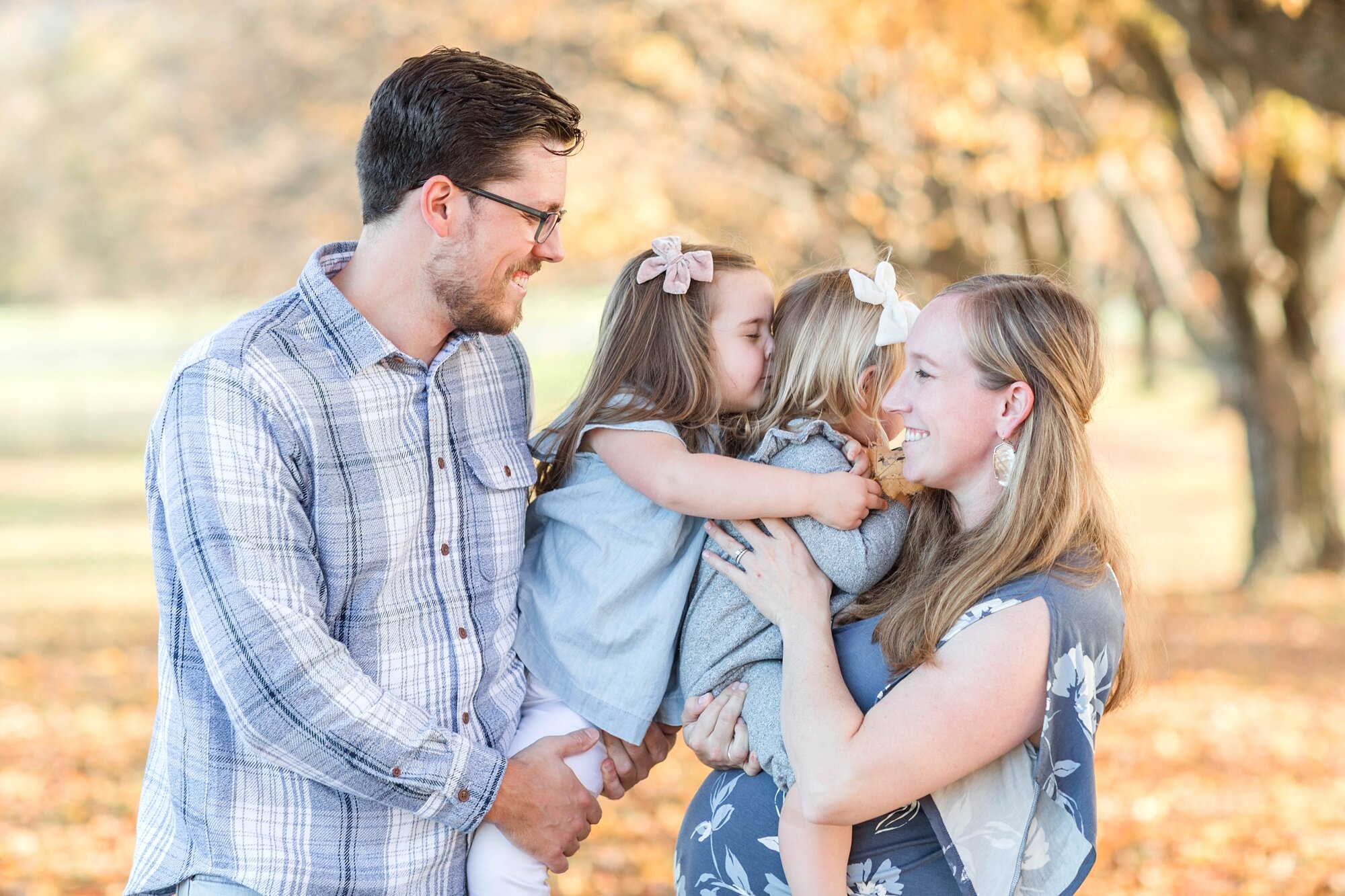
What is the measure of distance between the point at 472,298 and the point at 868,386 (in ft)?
3.22

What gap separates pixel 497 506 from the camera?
2816 mm

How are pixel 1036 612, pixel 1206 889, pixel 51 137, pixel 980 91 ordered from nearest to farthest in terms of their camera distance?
1. pixel 1036 612
2. pixel 1206 889
3. pixel 980 91
4. pixel 51 137

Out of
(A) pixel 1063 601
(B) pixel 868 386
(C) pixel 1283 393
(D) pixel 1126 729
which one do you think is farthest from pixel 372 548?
(C) pixel 1283 393

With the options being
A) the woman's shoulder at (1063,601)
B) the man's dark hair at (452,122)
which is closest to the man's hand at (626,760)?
the woman's shoulder at (1063,601)

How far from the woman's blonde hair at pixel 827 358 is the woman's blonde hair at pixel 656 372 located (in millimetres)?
142

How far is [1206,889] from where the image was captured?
5.23 m

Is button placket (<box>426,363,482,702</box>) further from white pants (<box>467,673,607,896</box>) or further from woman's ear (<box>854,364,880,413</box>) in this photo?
woman's ear (<box>854,364,880,413</box>)

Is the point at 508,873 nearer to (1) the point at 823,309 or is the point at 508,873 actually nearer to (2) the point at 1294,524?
(1) the point at 823,309

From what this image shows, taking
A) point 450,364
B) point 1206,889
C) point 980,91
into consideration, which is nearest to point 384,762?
point 450,364

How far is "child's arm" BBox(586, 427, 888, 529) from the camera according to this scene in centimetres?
272

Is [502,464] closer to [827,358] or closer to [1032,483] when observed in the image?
[827,358]

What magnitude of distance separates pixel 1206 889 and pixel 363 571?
4235 mm

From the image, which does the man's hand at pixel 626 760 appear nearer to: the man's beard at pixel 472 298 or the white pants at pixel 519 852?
the white pants at pixel 519 852

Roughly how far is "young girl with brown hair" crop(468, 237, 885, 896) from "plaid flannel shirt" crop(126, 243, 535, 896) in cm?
20
